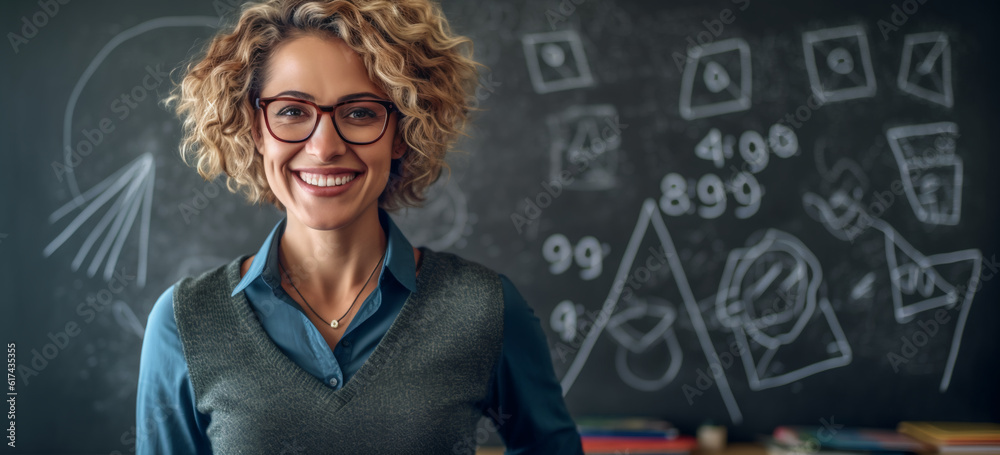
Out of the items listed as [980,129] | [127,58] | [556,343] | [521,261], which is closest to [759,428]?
[556,343]

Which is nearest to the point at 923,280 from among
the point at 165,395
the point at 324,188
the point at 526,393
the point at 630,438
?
the point at 630,438

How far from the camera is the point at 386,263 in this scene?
0.83 m

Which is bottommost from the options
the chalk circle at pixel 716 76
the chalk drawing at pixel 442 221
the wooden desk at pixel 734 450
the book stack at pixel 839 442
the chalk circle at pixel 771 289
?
the book stack at pixel 839 442

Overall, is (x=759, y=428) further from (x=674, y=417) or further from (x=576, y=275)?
(x=576, y=275)

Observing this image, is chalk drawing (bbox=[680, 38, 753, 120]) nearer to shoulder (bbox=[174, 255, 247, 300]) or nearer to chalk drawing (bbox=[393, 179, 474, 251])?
chalk drawing (bbox=[393, 179, 474, 251])

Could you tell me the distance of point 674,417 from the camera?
6.28 feet

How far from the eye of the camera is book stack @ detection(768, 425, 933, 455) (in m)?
1.79

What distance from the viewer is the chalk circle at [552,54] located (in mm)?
1892

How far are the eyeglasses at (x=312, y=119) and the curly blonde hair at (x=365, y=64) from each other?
0.04m

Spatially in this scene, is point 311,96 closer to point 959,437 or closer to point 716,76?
point 716,76

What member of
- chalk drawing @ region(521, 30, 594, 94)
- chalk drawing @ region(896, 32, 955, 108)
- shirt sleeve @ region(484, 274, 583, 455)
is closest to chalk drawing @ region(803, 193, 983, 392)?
chalk drawing @ region(896, 32, 955, 108)

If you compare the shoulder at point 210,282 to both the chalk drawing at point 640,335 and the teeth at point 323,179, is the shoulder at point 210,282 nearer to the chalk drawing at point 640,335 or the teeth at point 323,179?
the teeth at point 323,179

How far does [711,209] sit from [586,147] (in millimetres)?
422

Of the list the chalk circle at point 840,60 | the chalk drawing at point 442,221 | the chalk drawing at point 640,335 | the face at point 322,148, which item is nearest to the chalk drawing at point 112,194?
the chalk drawing at point 442,221
